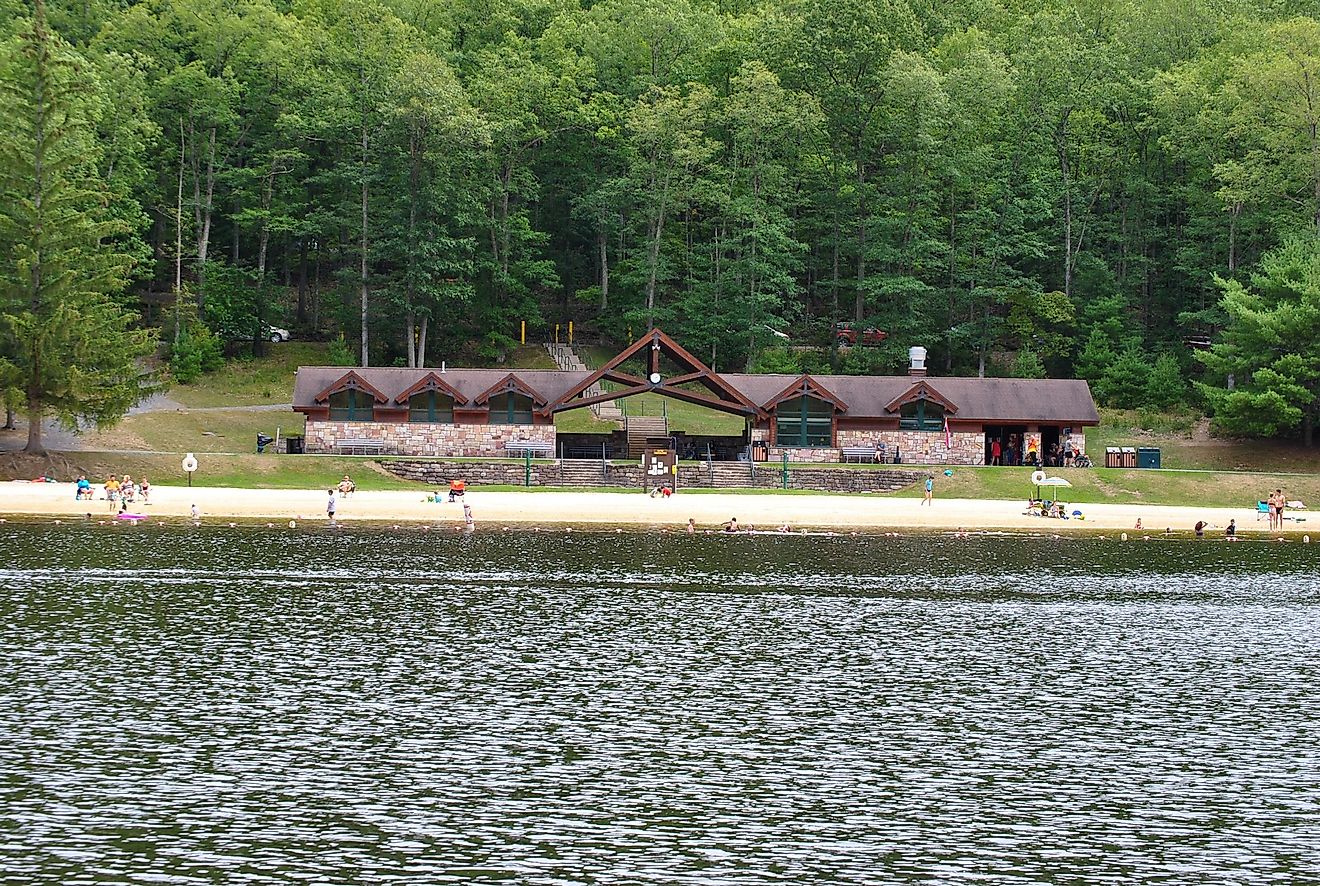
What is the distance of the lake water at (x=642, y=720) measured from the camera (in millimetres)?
21625

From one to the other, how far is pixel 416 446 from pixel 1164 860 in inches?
2181

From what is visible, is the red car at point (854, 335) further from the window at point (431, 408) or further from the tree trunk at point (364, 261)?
the tree trunk at point (364, 261)

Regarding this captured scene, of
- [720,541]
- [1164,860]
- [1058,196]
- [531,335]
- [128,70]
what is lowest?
[1164,860]

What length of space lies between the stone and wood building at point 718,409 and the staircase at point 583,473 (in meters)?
2.29

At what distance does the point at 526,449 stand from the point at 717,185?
27479 mm

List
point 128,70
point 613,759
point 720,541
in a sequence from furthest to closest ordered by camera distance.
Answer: point 128,70 < point 720,541 < point 613,759

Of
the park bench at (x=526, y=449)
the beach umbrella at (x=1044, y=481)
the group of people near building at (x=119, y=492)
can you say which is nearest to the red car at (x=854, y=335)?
the park bench at (x=526, y=449)

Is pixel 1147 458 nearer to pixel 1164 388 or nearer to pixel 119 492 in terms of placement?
pixel 1164 388

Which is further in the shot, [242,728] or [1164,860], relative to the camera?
[242,728]

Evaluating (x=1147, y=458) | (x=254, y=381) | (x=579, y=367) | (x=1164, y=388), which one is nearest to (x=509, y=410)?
(x=579, y=367)

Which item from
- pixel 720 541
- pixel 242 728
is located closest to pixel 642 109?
pixel 720 541

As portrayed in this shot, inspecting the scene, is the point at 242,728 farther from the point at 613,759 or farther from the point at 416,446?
the point at 416,446

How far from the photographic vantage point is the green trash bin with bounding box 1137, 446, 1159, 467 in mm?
73000

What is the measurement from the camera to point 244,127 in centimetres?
9375
